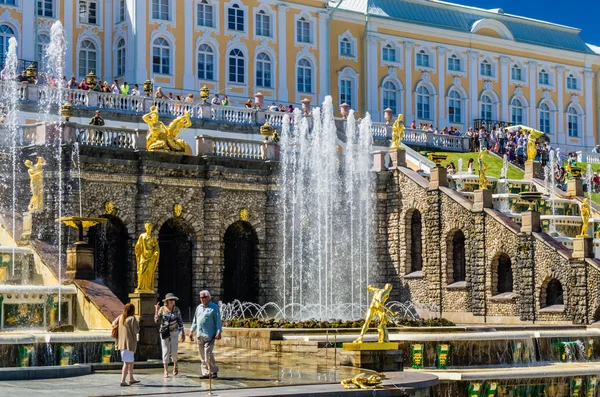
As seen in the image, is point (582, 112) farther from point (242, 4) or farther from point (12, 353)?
point (12, 353)

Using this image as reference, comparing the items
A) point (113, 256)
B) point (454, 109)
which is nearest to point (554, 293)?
point (113, 256)

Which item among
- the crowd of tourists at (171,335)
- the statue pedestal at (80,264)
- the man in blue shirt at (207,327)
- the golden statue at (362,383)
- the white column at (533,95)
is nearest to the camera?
the golden statue at (362,383)

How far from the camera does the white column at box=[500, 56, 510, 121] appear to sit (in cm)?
7469

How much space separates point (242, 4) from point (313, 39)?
184 inches

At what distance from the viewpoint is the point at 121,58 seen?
59312mm

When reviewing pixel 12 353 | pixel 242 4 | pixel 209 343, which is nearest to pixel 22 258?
pixel 12 353

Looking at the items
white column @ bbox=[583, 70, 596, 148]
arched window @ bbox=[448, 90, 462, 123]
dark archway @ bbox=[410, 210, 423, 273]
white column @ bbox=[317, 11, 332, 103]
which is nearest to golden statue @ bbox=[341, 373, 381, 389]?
dark archway @ bbox=[410, 210, 423, 273]

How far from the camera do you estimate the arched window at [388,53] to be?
7006 cm

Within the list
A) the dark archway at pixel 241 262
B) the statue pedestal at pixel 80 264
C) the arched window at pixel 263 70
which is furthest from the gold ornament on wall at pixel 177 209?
the arched window at pixel 263 70

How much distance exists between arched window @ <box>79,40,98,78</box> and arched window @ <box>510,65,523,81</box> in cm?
2740

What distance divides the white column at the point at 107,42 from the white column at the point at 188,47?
3.45m

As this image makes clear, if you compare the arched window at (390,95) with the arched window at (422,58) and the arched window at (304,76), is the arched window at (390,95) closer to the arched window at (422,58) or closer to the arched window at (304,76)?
the arched window at (422,58)

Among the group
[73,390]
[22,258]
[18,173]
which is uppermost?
[18,173]

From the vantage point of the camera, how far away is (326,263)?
154ft
